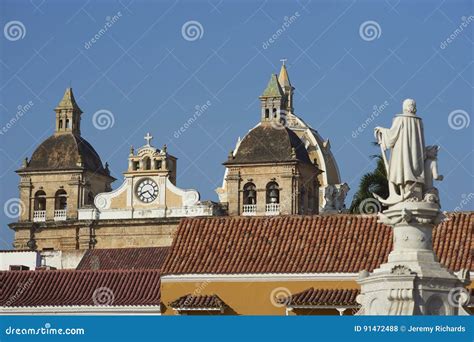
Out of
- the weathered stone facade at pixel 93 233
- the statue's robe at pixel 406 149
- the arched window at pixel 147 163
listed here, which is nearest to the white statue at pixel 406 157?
the statue's robe at pixel 406 149

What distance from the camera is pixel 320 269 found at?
3186cm

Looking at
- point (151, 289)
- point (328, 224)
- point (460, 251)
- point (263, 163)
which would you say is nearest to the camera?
point (460, 251)

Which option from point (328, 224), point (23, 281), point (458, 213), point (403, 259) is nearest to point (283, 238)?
point (328, 224)

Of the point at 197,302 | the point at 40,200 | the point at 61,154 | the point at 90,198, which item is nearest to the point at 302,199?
the point at 90,198

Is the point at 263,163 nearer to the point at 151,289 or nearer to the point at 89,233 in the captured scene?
the point at 89,233

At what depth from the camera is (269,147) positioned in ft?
240

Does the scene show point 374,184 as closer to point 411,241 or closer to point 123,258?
point 123,258

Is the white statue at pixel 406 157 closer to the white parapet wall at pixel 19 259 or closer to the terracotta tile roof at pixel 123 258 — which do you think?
the white parapet wall at pixel 19 259

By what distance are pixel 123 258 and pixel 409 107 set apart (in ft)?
111

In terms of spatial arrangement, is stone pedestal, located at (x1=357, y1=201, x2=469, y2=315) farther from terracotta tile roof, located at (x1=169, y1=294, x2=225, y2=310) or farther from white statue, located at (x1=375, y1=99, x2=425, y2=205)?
terracotta tile roof, located at (x1=169, y1=294, x2=225, y2=310)

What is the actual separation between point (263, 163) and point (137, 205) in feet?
20.2

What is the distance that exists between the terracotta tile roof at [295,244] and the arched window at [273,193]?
123 ft
